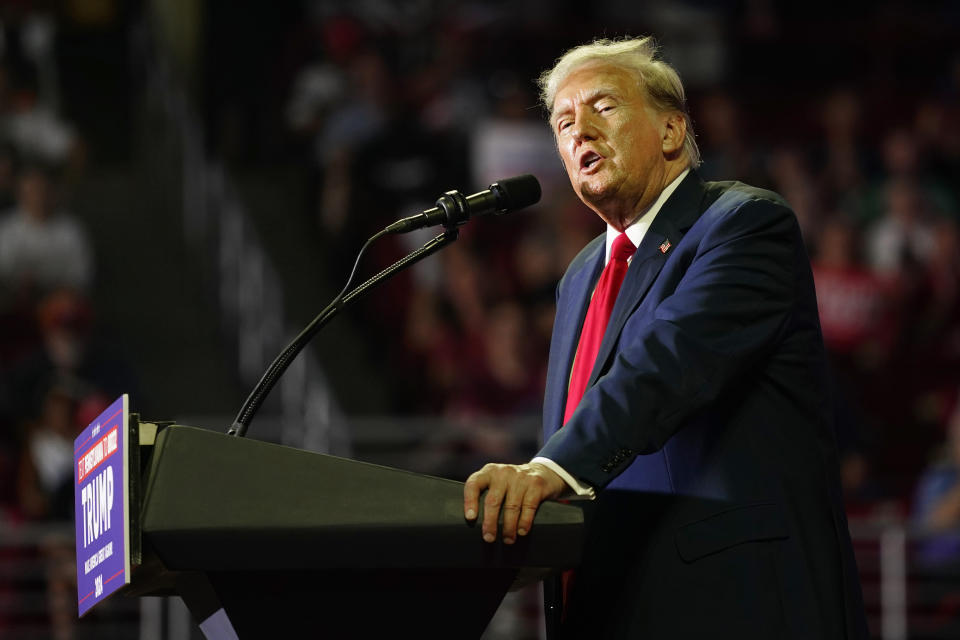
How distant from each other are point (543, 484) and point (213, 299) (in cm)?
575

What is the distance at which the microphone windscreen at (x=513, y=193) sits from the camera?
5.95 ft

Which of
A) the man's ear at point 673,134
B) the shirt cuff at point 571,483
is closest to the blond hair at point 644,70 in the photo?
the man's ear at point 673,134

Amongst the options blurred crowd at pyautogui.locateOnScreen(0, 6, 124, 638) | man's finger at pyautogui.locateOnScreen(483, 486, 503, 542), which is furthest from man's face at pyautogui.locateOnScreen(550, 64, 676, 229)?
blurred crowd at pyautogui.locateOnScreen(0, 6, 124, 638)

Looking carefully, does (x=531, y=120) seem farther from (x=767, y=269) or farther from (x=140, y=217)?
(x=767, y=269)

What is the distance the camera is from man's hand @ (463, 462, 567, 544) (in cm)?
138

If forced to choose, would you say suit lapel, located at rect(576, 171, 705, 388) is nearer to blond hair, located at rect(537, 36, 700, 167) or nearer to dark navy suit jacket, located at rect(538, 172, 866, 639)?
dark navy suit jacket, located at rect(538, 172, 866, 639)

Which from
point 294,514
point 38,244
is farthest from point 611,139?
point 38,244

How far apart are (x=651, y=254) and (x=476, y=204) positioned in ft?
0.81

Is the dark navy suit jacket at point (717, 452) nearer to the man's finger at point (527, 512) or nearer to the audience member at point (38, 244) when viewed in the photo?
the man's finger at point (527, 512)

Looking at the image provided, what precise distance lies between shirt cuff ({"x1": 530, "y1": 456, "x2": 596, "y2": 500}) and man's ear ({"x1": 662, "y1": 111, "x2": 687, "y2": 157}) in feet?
2.03

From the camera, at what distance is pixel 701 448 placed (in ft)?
5.40

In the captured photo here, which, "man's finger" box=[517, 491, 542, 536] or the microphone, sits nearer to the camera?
"man's finger" box=[517, 491, 542, 536]

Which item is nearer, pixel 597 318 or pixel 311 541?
pixel 311 541

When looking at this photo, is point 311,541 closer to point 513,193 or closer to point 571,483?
point 571,483
